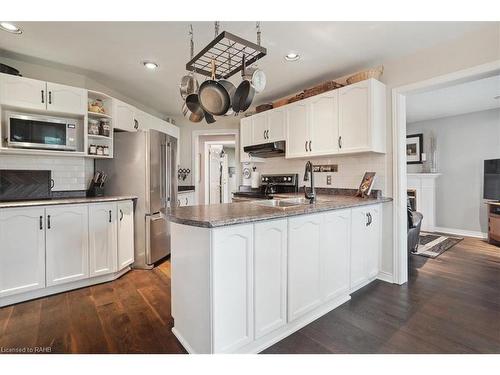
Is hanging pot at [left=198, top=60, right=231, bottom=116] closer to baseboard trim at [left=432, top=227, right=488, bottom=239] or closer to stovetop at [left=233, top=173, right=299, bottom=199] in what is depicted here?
stovetop at [left=233, top=173, right=299, bottom=199]

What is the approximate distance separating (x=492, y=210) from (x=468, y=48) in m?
3.42

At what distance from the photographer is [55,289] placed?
2.43 m

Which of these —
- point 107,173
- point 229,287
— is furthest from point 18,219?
point 229,287

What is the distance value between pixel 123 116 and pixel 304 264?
2.88 m

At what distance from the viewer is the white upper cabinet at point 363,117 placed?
8.25 ft

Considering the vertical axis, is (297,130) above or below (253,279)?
above

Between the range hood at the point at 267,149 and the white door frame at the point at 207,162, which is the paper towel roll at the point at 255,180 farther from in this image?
the white door frame at the point at 207,162

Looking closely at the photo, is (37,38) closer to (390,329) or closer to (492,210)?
(390,329)

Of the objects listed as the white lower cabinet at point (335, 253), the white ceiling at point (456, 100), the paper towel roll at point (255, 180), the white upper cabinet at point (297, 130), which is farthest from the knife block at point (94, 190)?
the white ceiling at point (456, 100)

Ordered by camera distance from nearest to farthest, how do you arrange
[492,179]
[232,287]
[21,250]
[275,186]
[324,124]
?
[232,287]
[21,250]
[324,124]
[275,186]
[492,179]

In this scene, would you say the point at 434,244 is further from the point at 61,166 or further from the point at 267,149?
the point at 61,166

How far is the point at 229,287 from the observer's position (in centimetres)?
142

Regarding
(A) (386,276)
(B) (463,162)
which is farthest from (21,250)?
(B) (463,162)

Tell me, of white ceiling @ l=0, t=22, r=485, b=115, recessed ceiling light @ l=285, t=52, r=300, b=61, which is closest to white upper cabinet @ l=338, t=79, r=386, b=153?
white ceiling @ l=0, t=22, r=485, b=115
